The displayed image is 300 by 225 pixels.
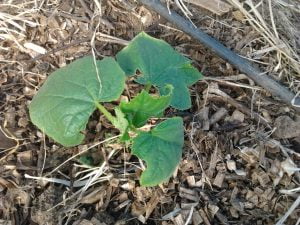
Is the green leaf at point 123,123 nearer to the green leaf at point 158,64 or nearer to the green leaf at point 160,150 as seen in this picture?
the green leaf at point 160,150

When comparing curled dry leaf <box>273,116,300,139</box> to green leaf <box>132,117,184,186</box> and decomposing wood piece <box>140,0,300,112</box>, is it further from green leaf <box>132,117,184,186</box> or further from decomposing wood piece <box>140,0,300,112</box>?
green leaf <box>132,117,184,186</box>

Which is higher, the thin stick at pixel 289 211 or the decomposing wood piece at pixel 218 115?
the decomposing wood piece at pixel 218 115

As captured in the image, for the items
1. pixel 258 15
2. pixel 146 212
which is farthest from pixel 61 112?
pixel 258 15

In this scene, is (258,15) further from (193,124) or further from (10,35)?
(10,35)

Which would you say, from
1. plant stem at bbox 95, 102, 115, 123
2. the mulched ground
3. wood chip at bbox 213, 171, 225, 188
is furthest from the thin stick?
plant stem at bbox 95, 102, 115, 123

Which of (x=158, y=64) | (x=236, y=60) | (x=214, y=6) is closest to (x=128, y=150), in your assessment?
(x=158, y=64)

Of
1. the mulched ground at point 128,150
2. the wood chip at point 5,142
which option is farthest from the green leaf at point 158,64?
the wood chip at point 5,142
